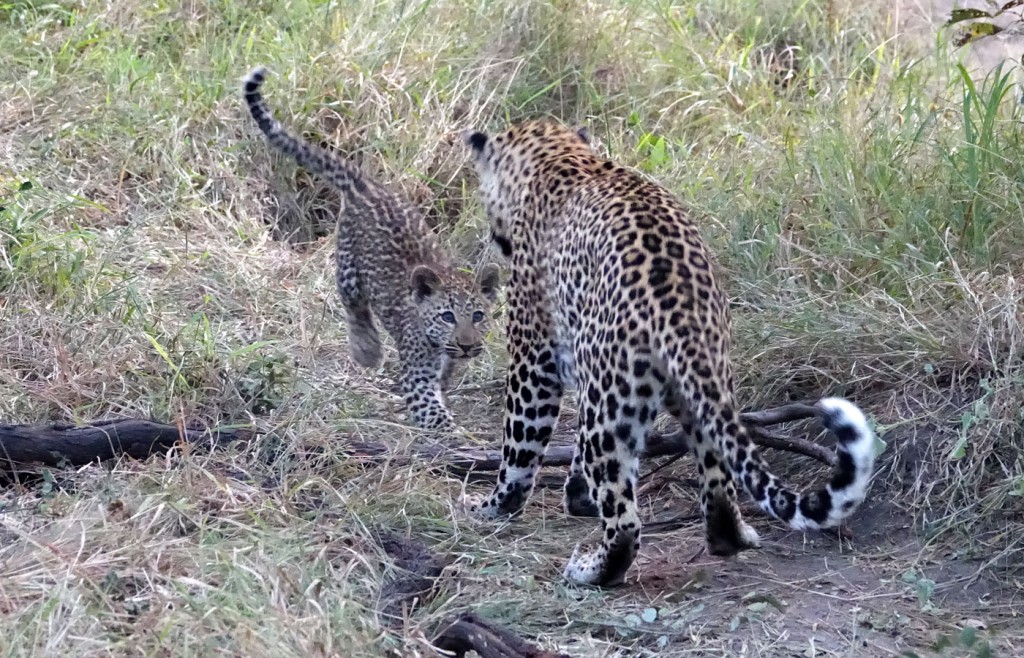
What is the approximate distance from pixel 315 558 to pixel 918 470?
87.4 inches

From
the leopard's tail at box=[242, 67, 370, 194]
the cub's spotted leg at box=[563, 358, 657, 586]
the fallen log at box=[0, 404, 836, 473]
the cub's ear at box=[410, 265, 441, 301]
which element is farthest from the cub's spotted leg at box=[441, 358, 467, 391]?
the cub's spotted leg at box=[563, 358, 657, 586]

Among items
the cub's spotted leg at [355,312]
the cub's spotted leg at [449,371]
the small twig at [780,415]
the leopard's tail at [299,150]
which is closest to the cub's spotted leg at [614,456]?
the small twig at [780,415]

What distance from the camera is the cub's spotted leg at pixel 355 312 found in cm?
689

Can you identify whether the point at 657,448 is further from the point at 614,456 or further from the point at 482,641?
the point at 482,641

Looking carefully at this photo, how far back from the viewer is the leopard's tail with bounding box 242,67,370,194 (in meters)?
7.11

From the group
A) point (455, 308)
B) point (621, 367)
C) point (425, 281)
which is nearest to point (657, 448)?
point (621, 367)

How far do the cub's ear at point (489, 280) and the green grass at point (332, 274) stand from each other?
36 cm

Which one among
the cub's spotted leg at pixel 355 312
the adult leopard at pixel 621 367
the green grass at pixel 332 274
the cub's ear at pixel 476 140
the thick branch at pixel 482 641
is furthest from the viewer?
the cub's spotted leg at pixel 355 312

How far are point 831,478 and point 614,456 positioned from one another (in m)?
0.77

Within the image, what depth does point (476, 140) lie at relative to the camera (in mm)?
6109

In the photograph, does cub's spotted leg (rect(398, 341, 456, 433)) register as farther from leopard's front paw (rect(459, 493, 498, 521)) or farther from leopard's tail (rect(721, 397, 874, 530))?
leopard's tail (rect(721, 397, 874, 530))

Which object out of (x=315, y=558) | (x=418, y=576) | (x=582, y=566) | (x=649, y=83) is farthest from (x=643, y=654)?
(x=649, y=83)

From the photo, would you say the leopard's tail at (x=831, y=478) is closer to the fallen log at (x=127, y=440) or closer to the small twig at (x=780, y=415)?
the fallen log at (x=127, y=440)

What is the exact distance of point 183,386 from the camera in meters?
5.82
